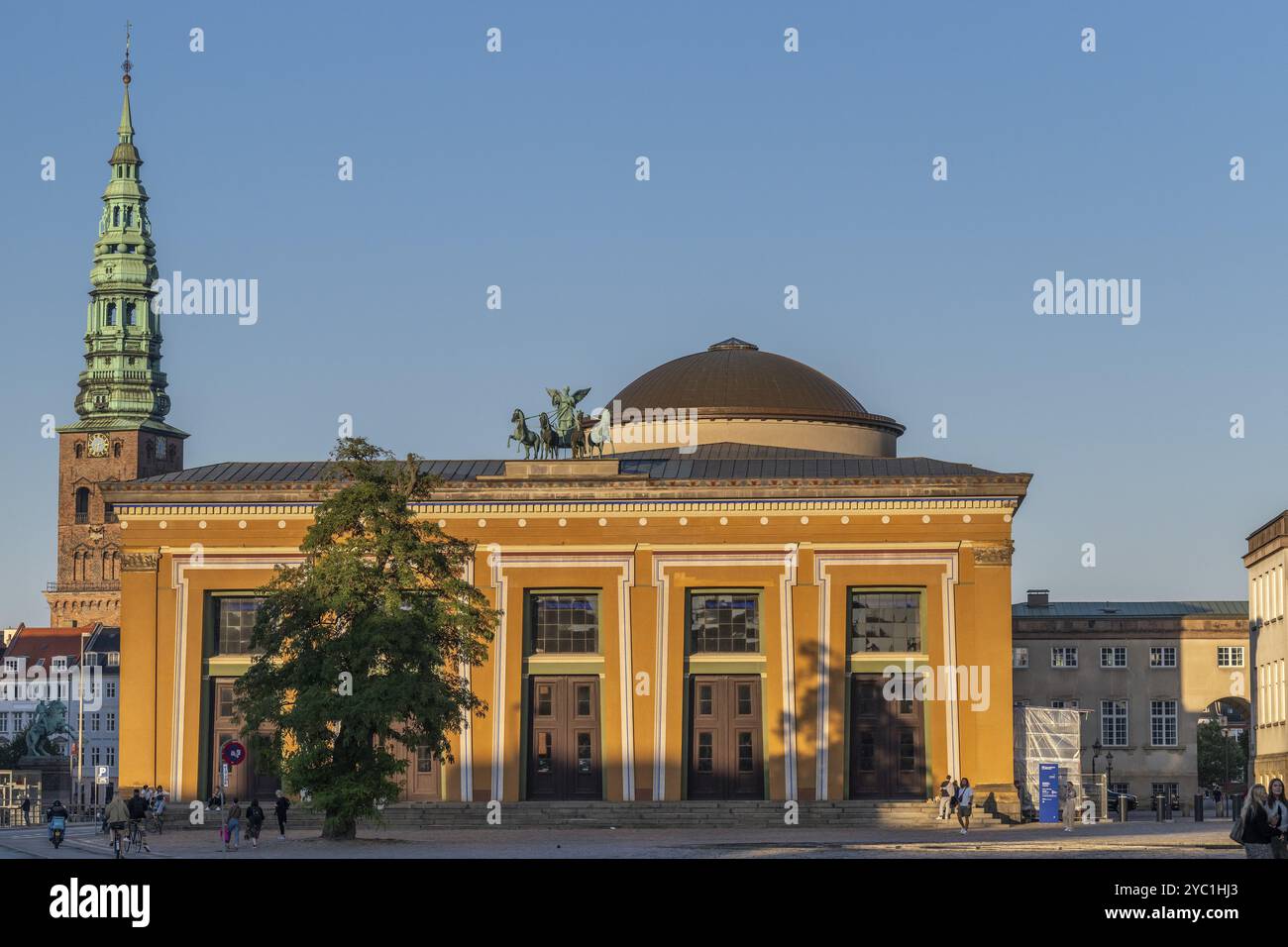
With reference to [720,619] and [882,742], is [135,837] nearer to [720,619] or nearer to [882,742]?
[720,619]

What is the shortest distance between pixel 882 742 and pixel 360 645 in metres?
23.3

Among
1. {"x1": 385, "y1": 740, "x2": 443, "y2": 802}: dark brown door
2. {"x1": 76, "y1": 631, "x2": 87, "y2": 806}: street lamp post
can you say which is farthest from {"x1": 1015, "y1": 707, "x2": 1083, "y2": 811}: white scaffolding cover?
{"x1": 76, "y1": 631, "x2": 87, "y2": 806}: street lamp post

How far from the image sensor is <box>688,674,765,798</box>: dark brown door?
7350cm

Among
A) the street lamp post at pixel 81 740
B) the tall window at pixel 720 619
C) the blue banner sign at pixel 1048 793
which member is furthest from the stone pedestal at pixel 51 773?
the blue banner sign at pixel 1048 793

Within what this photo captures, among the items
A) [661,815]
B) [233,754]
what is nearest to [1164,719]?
[661,815]

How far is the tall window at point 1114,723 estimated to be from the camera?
10981 centimetres

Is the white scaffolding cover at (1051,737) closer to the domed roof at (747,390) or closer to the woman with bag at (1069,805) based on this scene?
the woman with bag at (1069,805)

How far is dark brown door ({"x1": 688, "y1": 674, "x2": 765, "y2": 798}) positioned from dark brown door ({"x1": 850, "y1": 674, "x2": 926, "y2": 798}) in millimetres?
3202

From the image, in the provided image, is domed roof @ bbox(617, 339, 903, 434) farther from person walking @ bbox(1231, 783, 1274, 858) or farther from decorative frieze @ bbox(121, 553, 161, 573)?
person walking @ bbox(1231, 783, 1274, 858)

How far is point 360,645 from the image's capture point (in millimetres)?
56125

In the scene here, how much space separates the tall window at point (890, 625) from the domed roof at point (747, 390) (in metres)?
17.5
